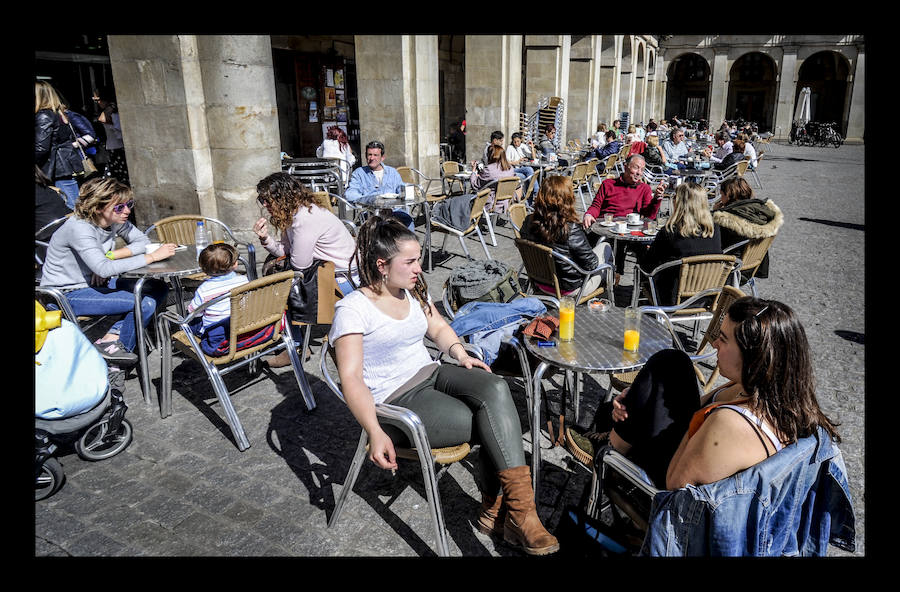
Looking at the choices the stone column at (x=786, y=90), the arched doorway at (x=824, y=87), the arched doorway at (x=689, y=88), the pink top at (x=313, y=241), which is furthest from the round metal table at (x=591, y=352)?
the arched doorway at (x=689, y=88)

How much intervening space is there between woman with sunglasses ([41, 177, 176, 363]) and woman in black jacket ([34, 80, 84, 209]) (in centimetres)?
282

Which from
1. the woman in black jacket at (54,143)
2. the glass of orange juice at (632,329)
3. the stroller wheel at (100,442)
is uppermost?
the woman in black jacket at (54,143)

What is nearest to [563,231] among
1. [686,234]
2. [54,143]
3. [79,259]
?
[686,234]

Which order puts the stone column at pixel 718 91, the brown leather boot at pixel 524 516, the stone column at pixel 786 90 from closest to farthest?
the brown leather boot at pixel 524 516 < the stone column at pixel 786 90 < the stone column at pixel 718 91

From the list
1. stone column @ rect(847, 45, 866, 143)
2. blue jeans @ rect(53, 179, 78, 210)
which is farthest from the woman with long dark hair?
stone column @ rect(847, 45, 866, 143)

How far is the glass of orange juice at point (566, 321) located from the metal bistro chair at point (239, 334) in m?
1.51

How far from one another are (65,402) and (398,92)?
8.03 metres

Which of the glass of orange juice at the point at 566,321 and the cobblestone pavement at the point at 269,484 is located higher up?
the glass of orange juice at the point at 566,321

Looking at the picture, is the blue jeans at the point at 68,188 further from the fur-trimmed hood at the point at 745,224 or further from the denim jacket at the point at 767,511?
the denim jacket at the point at 767,511

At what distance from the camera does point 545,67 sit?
16953 mm

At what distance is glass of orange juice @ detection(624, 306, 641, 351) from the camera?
287 cm

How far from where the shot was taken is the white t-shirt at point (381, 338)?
2.54m

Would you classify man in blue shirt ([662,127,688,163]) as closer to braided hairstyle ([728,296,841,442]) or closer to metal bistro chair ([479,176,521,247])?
metal bistro chair ([479,176,521,247])
